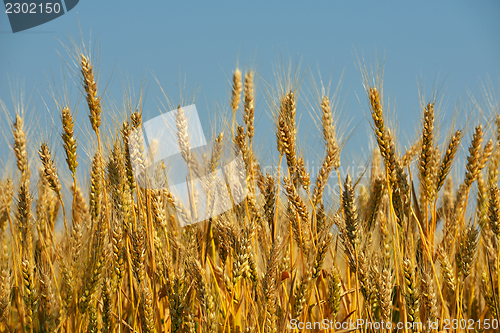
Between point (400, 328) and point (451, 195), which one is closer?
point (400, 328)

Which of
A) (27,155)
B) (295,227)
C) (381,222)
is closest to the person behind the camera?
(295,227)

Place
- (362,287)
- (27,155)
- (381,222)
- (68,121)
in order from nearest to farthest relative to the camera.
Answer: (362,287)
(68,121)
(381,222)
(27,155)

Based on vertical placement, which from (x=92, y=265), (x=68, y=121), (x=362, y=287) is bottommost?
(x=362, y=287)

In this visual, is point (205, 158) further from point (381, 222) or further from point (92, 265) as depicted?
point (381, 222)

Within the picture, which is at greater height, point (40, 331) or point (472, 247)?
point (472, 247)

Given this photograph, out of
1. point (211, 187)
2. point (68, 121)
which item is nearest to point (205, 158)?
point (211, 187)

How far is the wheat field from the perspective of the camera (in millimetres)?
1862

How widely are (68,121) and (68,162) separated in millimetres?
255

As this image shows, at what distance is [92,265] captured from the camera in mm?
1985

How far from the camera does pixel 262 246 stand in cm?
216

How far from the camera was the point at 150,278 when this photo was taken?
214 cm

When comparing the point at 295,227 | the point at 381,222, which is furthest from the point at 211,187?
the point at 381,222

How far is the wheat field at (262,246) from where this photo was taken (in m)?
1.86

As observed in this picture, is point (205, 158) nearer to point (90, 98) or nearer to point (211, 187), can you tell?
point (211, 187)
